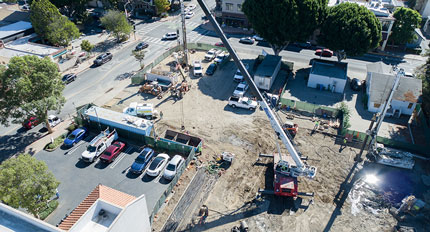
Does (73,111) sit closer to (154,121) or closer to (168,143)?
(154,121)

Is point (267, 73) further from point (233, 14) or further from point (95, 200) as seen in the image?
point (95, 200)

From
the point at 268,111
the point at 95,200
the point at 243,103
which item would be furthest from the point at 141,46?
the point at 95,200

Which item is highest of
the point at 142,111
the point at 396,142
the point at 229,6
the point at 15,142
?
the point at 229,6

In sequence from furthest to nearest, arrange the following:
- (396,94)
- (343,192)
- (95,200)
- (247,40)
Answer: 1. (247,40)
2. (396,94)
3. (343,192)
4. (95,200)

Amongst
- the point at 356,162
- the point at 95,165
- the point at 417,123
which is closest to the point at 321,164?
the point at 356,162

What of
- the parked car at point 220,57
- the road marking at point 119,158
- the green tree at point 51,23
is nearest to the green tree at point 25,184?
the road marking at point 119,158

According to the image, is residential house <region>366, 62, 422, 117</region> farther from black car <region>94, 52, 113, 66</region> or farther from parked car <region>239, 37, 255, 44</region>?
black car <region>94, 52, 113, 66</region>
